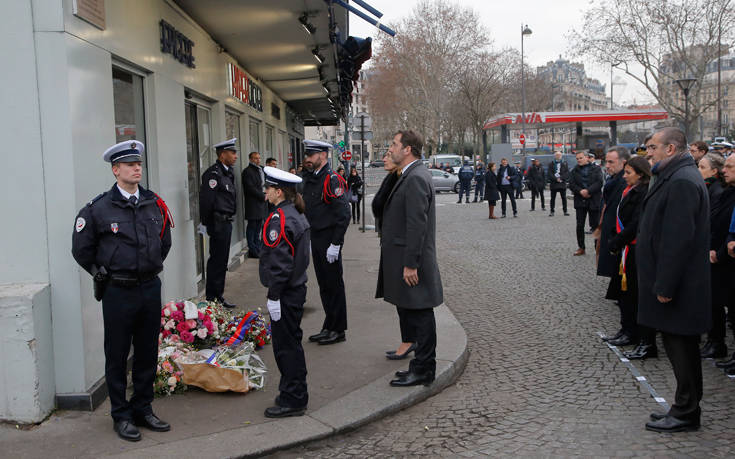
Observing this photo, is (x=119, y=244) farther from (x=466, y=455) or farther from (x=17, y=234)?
(x=466, y=455)

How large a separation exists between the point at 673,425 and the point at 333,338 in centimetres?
304

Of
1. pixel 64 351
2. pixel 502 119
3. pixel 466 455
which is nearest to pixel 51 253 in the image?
pixel 64 351

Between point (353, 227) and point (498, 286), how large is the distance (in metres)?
8.74

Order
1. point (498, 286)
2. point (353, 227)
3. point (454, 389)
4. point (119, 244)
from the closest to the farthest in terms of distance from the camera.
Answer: point (119, 244) < point (454, 389) < point (498, 286) < point (353, 227)

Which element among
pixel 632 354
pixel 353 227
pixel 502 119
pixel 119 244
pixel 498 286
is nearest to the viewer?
pixel 119 244

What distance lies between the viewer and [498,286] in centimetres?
925

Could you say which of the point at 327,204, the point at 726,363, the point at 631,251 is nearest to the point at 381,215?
the point at 327,204

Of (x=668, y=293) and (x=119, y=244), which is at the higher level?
(x=119, y=244)

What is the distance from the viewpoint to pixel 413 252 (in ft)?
15.4

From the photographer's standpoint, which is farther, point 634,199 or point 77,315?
point 634,199

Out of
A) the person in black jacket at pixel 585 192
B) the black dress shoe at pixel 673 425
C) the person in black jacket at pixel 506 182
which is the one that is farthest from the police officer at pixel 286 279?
the person in black jacket at pixel 506 182

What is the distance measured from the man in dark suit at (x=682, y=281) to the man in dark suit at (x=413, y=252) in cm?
153

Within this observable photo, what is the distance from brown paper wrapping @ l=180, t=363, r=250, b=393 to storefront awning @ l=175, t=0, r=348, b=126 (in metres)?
4.27

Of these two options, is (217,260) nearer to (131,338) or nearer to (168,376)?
Answer: (168,376)
